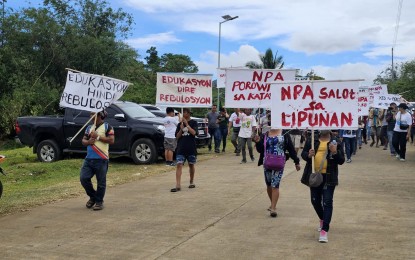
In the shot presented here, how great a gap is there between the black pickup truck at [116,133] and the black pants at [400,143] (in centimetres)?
698

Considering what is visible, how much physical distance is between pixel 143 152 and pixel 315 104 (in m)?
7.52

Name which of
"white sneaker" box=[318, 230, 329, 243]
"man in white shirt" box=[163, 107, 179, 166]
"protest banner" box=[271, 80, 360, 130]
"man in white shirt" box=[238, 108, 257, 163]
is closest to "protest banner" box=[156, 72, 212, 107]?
"man in white shirt" box=[163, 107, 179, 166]

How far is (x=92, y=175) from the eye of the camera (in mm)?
7941

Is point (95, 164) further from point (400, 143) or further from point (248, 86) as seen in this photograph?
point (400, 143)

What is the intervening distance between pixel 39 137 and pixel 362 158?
9922 mm

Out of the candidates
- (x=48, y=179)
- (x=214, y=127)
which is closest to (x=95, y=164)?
(x=48, y=179)

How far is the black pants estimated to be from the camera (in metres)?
14.5

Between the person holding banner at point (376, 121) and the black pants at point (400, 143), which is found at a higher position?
the person holding banner at point (376, 121)

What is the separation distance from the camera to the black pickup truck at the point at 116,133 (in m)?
13.4

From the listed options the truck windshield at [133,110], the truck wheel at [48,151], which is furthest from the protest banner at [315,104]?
the truck wheel at [48,151]

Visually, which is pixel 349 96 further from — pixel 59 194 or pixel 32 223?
pixel 59 194

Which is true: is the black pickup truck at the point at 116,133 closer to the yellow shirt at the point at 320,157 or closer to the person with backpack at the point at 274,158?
the person with backpack at the point at 274,158

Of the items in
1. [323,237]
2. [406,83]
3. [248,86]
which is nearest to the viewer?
[323,237]

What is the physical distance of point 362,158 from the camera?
607 inches
